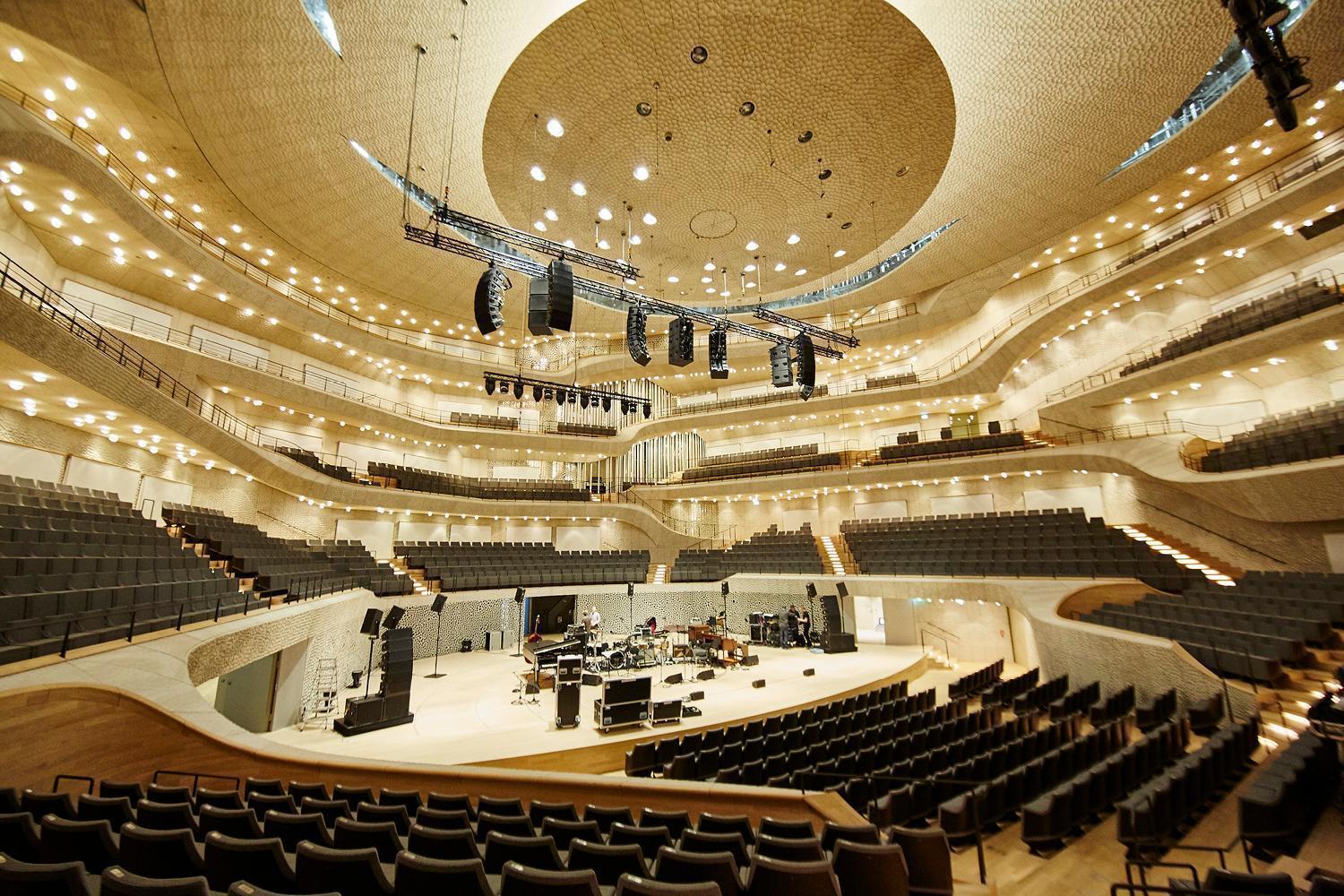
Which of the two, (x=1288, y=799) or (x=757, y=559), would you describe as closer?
(x=1288, y=799)

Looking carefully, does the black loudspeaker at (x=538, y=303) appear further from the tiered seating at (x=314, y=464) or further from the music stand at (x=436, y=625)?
the tiered seating at (x=314, y=464)

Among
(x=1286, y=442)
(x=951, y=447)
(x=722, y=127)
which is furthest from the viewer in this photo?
(x=951, y=447)

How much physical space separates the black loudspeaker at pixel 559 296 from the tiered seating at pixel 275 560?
7151mm

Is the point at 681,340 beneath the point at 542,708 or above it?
above

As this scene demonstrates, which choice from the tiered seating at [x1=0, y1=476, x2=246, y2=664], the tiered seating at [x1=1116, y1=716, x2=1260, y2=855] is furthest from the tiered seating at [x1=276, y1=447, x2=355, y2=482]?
the tiered seating at [x1=1116, y1=716, x2=1260, y2=855]

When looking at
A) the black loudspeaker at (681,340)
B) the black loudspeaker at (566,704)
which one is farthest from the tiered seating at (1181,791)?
the black loudspeaker at (681,340)

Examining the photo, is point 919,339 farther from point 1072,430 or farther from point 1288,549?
point 1288,549

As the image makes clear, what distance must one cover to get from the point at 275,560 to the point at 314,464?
551 cm

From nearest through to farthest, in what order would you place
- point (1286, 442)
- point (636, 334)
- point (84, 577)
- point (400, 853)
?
point (400, 853) < point (84, 577) < point (1286, 442) < point (636, 334)

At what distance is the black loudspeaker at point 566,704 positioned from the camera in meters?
8.27

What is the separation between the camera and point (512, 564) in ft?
57.0

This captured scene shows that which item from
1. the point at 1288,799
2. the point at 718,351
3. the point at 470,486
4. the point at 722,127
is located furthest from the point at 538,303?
the point at 470,486

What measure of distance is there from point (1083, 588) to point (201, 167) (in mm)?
21156

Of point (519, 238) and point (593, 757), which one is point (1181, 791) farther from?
point (519, 238)
